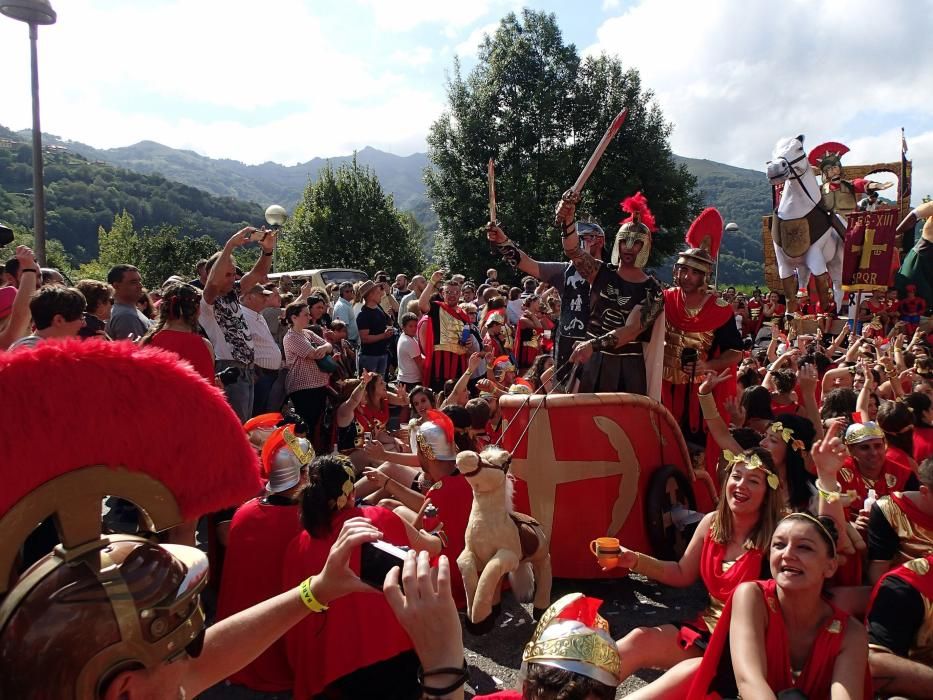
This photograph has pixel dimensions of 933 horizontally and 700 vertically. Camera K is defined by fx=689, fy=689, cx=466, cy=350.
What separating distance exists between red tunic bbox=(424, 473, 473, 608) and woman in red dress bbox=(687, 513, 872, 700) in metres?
1.65

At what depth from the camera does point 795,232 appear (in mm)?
11758

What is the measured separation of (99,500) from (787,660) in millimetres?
2269

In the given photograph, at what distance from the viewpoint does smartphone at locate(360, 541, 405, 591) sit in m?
1.71

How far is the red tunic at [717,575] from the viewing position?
285 centimetres

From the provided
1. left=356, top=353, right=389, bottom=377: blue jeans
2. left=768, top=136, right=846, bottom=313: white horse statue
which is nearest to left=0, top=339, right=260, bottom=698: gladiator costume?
left=356, top=353, right=389, bottom=377: blue jeans

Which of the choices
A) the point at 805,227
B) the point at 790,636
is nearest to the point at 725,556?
A: the point at 790,636

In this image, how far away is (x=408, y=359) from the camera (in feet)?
27.0

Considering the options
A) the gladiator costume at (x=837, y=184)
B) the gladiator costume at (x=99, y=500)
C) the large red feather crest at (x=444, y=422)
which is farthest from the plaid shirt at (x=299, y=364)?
the gladiator costume at (x=837, y=184)

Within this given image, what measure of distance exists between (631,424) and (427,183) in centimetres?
2803

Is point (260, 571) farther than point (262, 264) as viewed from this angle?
No

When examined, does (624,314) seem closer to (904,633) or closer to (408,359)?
(904,633)

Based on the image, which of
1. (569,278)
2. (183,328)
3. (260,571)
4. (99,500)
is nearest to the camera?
(99,500)

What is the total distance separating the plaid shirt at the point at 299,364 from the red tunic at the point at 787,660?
458 centimetres

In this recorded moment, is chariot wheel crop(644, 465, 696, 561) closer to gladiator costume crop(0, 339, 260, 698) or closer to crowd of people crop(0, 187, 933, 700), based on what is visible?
crowd of people crop(0, 187, 933, 700)
